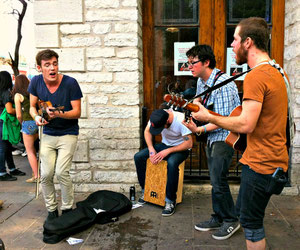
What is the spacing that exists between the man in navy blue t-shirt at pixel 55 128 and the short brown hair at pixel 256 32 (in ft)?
6.96

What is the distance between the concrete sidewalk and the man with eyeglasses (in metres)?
0.22

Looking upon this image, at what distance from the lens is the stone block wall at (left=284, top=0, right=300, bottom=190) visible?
172 inches

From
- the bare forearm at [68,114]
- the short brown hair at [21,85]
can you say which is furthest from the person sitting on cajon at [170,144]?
the short brown hair at [21,85]

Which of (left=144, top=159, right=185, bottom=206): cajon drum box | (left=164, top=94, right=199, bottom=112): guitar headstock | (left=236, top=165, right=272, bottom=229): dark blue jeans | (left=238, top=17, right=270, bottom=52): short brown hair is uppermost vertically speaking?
(left=238, top=17, right=270, bottom=52): short brown hair

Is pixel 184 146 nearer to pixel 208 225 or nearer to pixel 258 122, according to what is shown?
pixel 208 225

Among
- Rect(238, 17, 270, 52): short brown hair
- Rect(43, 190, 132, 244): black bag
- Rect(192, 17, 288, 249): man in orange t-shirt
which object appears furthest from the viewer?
Rect(43, 190, 132, 244): black bag

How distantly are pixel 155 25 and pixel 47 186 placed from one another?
2.87 metres

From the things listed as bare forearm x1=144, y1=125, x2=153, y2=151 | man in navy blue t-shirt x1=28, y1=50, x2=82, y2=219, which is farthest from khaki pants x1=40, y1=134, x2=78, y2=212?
bare forearm x1=144, y1=125, x2=153, y2=151

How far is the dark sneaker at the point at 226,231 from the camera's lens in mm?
3330

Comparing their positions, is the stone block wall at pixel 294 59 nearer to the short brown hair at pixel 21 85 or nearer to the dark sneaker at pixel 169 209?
the dark sneaker at pixel 169 209

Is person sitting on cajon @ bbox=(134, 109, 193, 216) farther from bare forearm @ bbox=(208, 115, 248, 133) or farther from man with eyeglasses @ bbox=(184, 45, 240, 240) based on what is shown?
bare forearm @ bbox=(208, 115, 248, 133)

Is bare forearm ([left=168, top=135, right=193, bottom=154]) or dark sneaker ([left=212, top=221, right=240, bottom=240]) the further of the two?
bare forearm ([left=168, top=135, right=193, bottom=154])

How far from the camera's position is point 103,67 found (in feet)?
15.5

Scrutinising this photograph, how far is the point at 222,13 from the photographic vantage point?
4824 millimetres
